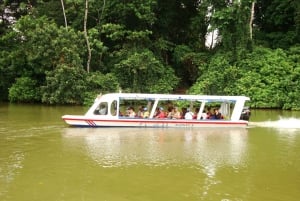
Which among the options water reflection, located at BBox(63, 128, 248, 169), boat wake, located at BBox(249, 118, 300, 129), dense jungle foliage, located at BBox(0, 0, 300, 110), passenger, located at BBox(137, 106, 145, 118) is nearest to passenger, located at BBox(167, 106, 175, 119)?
water reflection, located at BBox(63, 128, 248, 169)

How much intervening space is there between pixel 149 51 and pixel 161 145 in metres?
22.9

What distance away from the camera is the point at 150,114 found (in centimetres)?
2339

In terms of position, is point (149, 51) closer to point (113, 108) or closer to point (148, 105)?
point (148, 105)

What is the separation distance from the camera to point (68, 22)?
1715 inches

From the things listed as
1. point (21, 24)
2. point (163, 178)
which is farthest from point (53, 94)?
point (163, 178)

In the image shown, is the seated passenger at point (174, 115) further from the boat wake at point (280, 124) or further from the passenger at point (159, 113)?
the boat wake at point (280, 124)

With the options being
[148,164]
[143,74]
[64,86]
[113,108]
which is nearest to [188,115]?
[113,108]

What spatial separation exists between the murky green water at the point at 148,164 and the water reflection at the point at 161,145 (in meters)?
0.03

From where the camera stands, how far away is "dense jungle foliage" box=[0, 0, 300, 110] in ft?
119

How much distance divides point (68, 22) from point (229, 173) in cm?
3297

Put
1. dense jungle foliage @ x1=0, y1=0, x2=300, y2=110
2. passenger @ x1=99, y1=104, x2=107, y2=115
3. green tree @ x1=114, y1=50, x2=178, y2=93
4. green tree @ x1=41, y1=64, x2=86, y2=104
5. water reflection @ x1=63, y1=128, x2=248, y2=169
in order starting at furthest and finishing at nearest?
green tree @ x1=114, y1=50, x2=178, y2=93
dense jungle foliage @ x1=0, y1=0, x2=300, y2=110
green tree @ x1=41, y1=64, x2=86, y2=104
passenger @ x1=99, y1=104, x2=107, y2=115
water reflection @ x1=63, y1=128, x2=248, y2=169

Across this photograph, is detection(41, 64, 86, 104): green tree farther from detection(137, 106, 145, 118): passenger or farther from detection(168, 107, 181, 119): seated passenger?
detection(168, 107, 181, 119): seated passenger

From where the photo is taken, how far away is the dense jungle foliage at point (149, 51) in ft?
119

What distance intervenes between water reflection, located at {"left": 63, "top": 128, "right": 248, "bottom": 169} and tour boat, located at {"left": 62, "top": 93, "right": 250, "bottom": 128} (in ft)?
1.81
